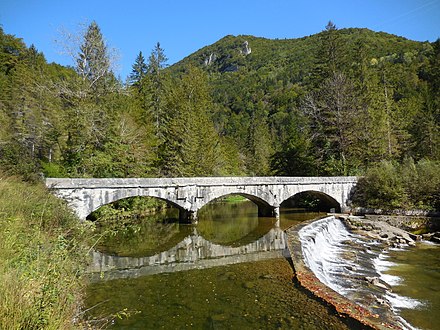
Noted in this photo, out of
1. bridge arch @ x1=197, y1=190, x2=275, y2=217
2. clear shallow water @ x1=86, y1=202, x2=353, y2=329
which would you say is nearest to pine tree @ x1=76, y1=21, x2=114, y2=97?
bridge arch @ x1=197, y1=190, x2=275, y2=217

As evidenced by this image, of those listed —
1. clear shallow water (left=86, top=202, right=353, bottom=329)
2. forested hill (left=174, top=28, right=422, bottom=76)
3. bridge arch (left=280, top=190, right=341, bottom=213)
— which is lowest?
clear shallow water (left=86, top=202, right=353, bottom=329)

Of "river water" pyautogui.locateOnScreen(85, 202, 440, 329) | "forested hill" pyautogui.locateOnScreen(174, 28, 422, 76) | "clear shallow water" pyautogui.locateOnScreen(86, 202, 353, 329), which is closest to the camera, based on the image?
"clear shallow water" pyautogui.locateOnScreen(86, 202, 353, 329)

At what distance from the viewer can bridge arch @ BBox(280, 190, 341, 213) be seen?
29047 mm

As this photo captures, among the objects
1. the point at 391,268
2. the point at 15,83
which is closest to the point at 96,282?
the point at 391,268

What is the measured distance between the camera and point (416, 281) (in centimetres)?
1216

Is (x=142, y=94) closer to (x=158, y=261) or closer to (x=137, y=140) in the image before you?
(x=137, y=140)

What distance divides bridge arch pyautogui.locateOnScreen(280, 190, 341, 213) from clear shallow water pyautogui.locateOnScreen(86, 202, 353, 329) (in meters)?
17.1

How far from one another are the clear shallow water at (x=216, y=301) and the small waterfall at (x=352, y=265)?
5.03 ft

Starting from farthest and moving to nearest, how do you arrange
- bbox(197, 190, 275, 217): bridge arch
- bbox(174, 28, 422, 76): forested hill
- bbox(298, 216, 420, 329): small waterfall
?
bbox(174, 28, 422, 76): forested hill
bbox(197, 190, 275, 217): bridge arch
bbox(298, 216, 420, 329): small waterfall

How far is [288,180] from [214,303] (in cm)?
1866

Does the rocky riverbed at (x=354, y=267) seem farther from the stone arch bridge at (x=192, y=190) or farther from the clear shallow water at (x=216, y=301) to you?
the stone arch bridge at (x=192, y=190)

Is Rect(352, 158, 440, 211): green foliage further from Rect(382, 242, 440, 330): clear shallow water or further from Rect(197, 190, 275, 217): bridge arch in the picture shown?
Rect(197, 190, 275, 217): bridge arch

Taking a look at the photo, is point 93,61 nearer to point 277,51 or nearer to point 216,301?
point 216,301

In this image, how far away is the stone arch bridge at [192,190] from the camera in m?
19.1
